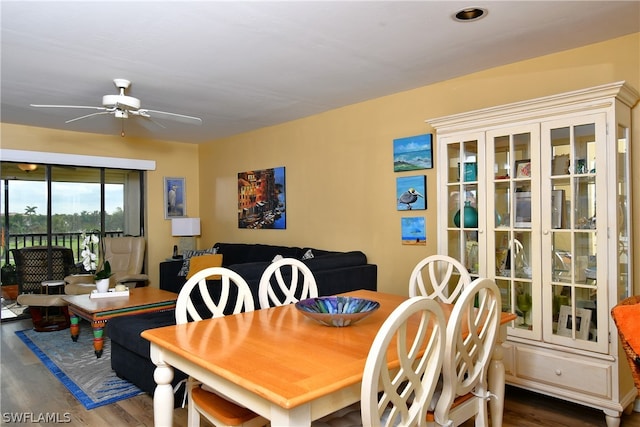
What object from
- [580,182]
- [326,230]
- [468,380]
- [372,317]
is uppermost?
[580,182]

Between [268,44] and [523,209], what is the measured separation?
203cm

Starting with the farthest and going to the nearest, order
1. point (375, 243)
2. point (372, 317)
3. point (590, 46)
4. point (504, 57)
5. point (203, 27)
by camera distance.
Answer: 1. point (375, 243)
2. point (504, 57)
3. point (590, 46)
4. point (203, 27)
5. point (372, 317)

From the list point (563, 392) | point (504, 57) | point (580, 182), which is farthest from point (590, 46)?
point (563, 392)

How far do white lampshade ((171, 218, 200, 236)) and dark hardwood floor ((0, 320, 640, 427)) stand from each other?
309cm

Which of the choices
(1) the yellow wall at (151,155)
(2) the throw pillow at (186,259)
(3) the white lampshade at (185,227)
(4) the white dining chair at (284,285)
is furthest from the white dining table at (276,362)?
(1) the yellow wall at (151,155)

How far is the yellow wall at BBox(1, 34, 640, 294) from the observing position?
3.14m

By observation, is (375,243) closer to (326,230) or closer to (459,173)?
(326,230)

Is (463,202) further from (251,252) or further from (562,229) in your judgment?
(251,252)

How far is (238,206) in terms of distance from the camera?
244 inches

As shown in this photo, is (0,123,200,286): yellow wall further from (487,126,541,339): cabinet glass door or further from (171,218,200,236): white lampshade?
(487,126,541,339): cabinet glass door

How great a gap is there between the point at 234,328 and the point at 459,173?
2097 mm

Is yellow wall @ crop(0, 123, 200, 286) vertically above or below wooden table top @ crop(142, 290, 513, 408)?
above

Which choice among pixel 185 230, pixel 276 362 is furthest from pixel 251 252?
pixel 276 362

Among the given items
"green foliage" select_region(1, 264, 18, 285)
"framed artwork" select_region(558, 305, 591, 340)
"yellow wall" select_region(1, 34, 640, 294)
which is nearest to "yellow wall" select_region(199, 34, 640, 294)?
"yellow wall" select_region(1, 34, 640, 294)
